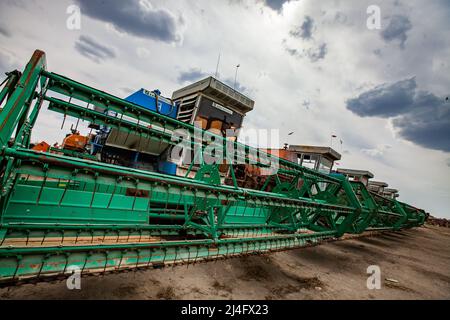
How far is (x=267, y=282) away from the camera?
256 centimetres

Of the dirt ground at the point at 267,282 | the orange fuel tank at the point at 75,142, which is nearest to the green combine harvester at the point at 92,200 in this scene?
the dirt ground at the point at 267,282

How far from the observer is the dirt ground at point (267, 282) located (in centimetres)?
188

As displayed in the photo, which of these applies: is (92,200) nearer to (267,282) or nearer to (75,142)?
(267,282)

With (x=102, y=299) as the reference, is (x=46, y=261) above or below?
above

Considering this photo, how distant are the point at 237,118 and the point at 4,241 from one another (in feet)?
43.5

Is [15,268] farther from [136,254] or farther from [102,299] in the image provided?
[136,254]

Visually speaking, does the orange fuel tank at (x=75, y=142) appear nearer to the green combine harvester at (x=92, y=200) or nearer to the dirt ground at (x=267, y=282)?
the green combine harvester at (x=92, y=200)

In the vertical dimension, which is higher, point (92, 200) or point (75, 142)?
point (75, 142)

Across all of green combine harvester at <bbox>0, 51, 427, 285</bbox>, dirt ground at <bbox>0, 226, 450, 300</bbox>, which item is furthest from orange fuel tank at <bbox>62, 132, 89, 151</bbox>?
dirt ground at <bbox>0, 226, 450, 300</bbox>

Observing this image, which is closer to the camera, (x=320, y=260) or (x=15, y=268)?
(x=15, y=268)

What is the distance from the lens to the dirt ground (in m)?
1.88

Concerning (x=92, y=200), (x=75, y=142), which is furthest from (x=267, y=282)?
(x=75, y=142)

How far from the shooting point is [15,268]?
1.83 meters
